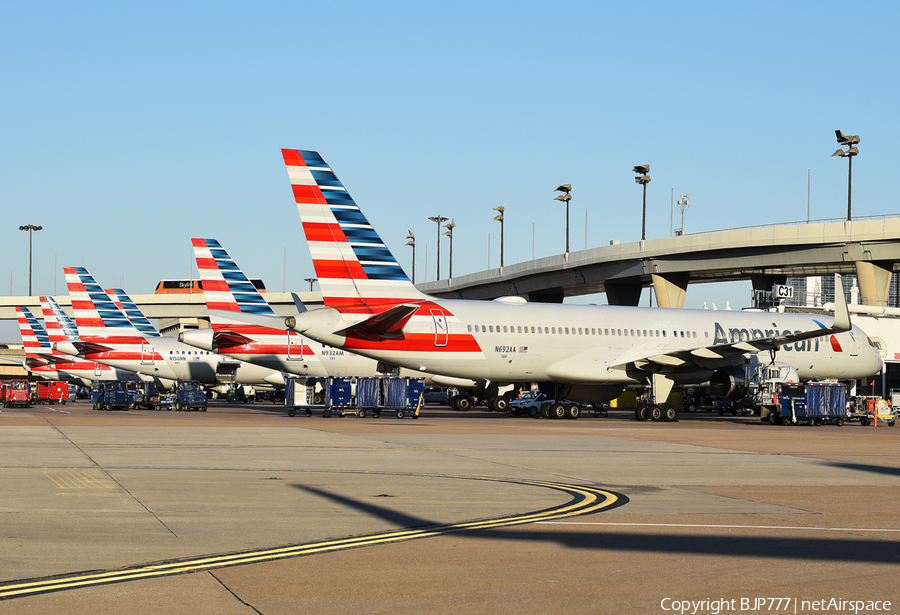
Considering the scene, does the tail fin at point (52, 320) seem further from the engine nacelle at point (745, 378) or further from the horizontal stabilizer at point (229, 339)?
the engine nacelle at point (745, 378)

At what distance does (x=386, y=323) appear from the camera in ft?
118

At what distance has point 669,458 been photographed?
21.1 meters

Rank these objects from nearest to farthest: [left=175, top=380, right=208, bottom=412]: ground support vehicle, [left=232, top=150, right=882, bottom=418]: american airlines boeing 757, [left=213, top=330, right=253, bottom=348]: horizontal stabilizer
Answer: [left=232, top=150, right=882, bottom=418]: american airlines boeing 757 → [left=213, top=330, right=253, bottom=348]: horizontal stabilizer → [left=175, top=380, right=208, bottom=412]: ground support vehicle

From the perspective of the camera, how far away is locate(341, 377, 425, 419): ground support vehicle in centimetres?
4309

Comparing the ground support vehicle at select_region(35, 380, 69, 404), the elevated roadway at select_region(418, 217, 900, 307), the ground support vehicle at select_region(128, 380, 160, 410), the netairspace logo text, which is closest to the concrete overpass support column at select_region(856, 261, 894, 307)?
the elevated roadway at select_region(418, 217, 900, 307)

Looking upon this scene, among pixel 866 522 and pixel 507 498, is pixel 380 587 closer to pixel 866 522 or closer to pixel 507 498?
pixel 507 498

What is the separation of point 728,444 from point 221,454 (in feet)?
44.7

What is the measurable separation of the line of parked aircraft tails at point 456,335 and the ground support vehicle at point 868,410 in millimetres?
2822

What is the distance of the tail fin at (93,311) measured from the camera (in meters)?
62.0

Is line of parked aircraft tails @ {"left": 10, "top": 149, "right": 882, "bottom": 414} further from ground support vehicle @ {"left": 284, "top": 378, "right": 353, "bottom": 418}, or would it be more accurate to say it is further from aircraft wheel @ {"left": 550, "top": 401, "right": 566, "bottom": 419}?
ground support vehicle @ {"left": 284, "top": 378, "right": 353, "bottom": 418}

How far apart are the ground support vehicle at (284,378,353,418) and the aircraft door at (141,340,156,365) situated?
19391 mm

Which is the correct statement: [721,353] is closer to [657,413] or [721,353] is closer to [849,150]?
[657,413]

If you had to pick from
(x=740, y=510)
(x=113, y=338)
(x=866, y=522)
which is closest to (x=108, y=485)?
(x=740, y=510)

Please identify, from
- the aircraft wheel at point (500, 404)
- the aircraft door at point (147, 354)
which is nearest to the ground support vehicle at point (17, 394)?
the aircraft door at point (147, 354)
